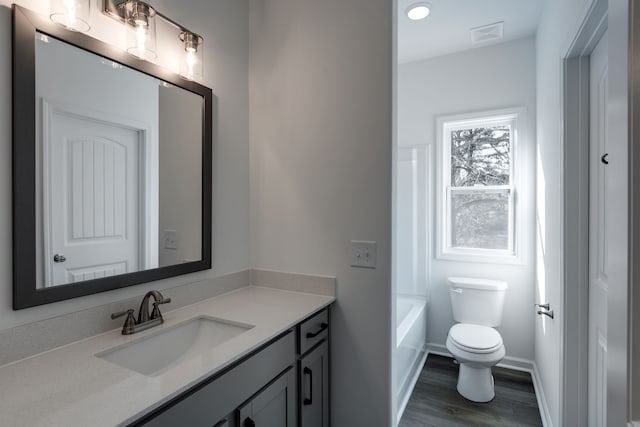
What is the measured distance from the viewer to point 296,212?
5.94 ft

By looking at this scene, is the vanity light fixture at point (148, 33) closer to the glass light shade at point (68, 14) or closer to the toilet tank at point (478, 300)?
the glass light shade at point (68, 14)

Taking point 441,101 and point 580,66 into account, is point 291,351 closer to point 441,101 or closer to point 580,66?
point 580,66

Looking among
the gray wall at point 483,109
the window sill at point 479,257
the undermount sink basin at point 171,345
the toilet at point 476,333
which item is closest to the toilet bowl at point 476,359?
the toilet at point 476,333

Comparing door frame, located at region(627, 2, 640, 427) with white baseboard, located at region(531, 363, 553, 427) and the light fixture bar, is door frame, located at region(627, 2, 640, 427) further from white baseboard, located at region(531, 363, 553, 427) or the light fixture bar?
the light fixture bar

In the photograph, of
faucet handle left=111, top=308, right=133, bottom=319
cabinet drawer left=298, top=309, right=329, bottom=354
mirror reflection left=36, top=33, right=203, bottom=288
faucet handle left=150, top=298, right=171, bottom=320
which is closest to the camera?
mirror reflection left=36, top=33, right=203, bottom=288

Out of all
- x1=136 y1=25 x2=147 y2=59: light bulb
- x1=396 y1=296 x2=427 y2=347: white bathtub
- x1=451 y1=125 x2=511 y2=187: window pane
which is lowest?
x1=396 y1=296 x2=427 y2=347: white bathtub

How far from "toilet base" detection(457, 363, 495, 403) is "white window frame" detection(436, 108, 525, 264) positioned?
3.05 ft

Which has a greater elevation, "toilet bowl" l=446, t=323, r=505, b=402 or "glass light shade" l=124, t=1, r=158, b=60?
"glass light shade" l=124, t=1, r=158, b=60

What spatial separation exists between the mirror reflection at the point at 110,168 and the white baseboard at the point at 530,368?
2327 mm

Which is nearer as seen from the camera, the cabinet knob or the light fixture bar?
the light fixture bar

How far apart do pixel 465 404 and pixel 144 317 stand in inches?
84.1

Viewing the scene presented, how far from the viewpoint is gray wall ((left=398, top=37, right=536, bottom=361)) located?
262cm

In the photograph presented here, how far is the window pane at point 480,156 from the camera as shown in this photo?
2795 mm

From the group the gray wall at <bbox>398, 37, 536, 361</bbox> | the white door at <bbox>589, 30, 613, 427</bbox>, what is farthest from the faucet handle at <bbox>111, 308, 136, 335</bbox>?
the gray wall at <bbox>398, 37, 536, 361</bbox>
